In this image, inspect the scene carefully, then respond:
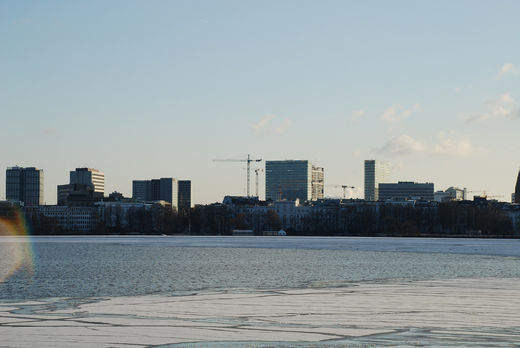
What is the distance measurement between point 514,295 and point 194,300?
10263mm

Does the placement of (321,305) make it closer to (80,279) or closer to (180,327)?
(180,327)

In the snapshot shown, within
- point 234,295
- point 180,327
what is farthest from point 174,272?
point 180,327

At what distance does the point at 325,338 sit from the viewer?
57.7 feet

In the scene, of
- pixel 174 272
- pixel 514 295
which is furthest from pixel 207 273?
pixel 514 295

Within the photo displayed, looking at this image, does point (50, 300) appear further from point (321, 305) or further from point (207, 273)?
point (207, 273)

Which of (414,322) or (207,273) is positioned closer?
(414,322)

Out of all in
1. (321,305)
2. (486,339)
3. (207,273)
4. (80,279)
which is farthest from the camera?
(207,273)

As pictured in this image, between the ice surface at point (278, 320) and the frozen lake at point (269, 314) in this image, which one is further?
the frozen lake at point (269, 314)

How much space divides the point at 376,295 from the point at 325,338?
10.4m

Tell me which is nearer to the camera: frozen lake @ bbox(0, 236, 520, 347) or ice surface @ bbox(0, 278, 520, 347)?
ice surface @ bbox(0, 278, 520, 347)

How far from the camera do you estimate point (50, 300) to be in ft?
88.5

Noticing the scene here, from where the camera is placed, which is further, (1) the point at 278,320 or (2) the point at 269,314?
(2) the point at 269,314

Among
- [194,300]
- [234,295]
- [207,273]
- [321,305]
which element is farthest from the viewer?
[207,273]

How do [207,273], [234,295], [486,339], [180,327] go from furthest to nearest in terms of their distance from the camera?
[207,273] < [234,295] < [180,327] < [486,339]
